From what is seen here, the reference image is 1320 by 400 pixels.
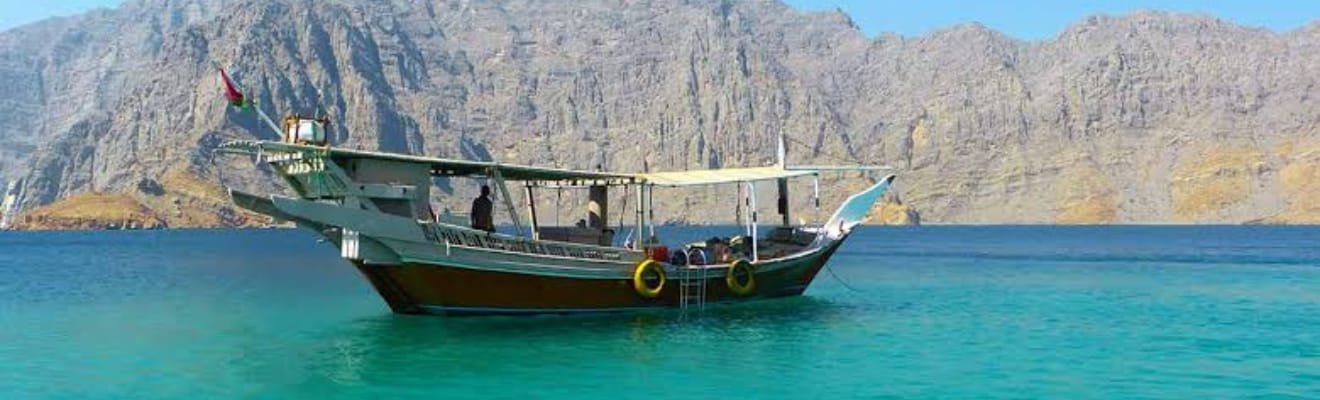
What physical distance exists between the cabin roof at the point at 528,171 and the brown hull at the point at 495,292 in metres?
3.20

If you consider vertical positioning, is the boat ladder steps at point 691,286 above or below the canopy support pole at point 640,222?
below

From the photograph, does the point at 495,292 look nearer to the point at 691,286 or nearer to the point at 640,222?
the point at 640,222

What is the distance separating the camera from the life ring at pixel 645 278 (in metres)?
42.2

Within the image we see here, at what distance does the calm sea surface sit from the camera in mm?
29609

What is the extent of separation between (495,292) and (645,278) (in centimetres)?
547

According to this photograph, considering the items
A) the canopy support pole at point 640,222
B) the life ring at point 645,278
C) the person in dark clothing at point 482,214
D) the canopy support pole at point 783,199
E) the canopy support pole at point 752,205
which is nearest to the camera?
the person in dark clothing at point 482,214

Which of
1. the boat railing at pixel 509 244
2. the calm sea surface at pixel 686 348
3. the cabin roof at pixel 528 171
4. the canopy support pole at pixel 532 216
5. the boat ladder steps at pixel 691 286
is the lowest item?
the calm sea surface at pixel 686 348

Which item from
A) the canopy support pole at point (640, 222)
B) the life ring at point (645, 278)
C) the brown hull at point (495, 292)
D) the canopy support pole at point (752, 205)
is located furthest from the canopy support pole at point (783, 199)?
the life ring at point (645, 278)

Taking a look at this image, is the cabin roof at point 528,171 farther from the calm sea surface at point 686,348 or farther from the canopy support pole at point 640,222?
the calm sea surface at point 686,348

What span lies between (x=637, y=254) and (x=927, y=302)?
1786 cm

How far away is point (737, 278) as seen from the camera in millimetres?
45781

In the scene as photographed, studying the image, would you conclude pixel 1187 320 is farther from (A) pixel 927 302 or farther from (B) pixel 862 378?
(B) pixel 862 378

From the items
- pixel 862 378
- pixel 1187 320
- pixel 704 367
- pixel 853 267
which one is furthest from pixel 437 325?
pixel 853 267

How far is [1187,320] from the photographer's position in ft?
153
